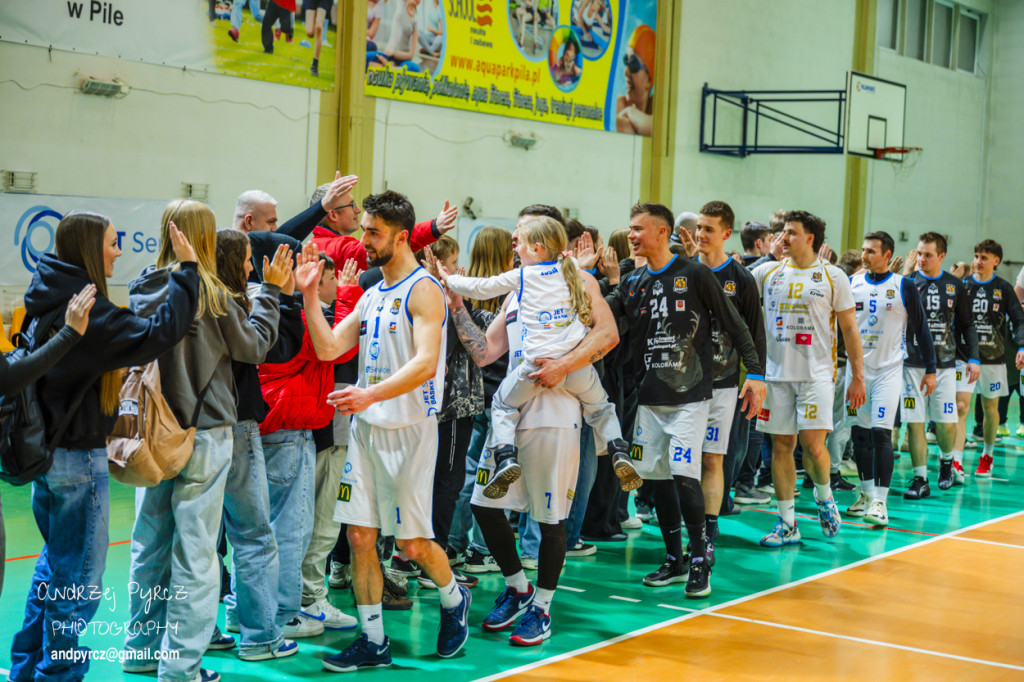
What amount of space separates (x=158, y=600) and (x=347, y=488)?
870mm

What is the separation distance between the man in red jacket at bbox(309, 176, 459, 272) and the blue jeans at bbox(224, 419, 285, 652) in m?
1.41

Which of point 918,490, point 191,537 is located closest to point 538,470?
point 191,537

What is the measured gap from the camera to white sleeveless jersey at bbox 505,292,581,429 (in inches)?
189

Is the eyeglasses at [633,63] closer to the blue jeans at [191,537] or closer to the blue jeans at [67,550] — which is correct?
the blue jeans at [191,537]

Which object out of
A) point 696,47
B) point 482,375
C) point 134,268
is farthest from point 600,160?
point 482,375

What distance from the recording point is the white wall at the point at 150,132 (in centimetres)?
907

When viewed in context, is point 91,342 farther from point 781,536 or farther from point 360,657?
point 781,536

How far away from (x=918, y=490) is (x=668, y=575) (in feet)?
12.0

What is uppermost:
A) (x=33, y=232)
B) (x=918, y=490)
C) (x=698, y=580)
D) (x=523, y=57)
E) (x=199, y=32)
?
(x=523, y=57)

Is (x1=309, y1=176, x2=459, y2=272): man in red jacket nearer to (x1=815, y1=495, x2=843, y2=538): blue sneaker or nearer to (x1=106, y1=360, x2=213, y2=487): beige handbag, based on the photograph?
(x1=106, y1=360, x2=213, y2=487): beige handbag

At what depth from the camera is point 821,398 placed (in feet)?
22.3

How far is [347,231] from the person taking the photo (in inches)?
227

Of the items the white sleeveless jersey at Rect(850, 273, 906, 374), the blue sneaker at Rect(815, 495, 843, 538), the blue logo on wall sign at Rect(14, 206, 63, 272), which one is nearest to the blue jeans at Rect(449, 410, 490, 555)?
the blue sneaker at Rect(815, 495, 843, 538)

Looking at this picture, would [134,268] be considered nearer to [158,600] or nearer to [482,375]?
[482,375]
